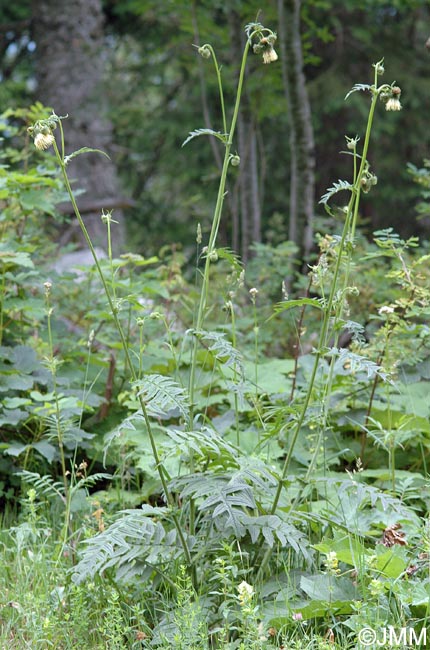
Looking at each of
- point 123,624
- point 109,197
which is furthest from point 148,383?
point 109,197

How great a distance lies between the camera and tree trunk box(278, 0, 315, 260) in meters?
5.00

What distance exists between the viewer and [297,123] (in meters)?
5.16

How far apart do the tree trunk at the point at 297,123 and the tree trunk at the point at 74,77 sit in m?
3.80

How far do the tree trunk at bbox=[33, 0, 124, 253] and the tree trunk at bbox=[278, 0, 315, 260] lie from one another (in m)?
3.80

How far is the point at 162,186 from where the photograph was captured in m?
12.9

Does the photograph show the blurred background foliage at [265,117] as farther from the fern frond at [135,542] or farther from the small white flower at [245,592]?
the small white flower at [245,592]

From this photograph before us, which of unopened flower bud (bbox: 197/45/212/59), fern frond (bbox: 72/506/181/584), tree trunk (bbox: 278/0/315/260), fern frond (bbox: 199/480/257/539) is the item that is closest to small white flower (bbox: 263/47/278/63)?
unopened flower bud (bbox: 197/45/212/59)

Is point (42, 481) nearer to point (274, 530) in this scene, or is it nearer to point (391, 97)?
point (274, 530)

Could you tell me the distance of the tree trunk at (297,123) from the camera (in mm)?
4996

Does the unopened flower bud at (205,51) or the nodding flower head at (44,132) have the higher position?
the unopened flower bud at (205,51)

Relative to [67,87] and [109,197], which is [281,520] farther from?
[67,87]

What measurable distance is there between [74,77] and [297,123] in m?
4.43

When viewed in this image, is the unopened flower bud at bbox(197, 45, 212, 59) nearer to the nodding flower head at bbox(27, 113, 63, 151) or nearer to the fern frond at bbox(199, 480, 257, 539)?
the nodding flower head at bbox(27, 113, 63, 151)

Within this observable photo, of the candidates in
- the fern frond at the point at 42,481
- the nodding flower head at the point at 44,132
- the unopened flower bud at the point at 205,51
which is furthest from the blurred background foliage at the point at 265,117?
the nodding flower head at the point at 44,132
